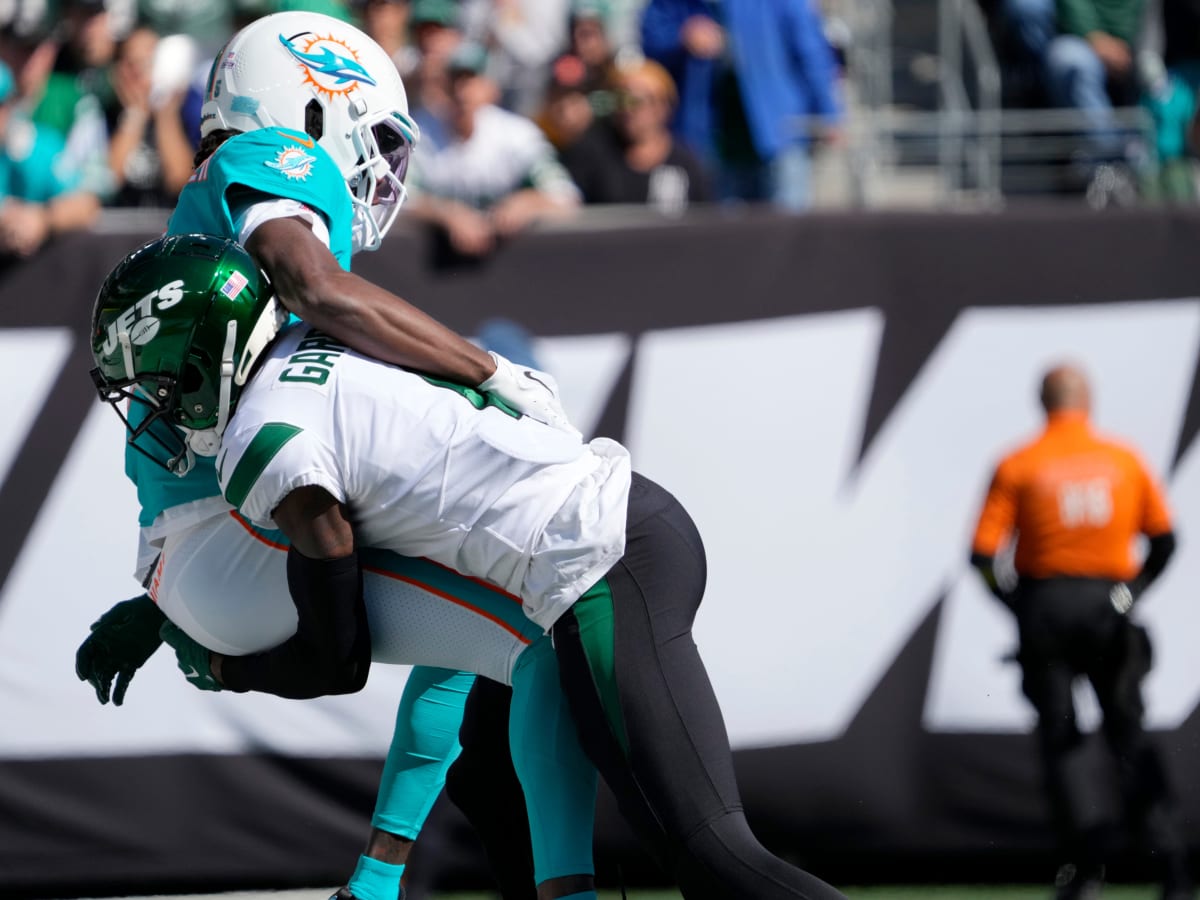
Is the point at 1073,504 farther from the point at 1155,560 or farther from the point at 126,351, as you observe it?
the point at 126,351

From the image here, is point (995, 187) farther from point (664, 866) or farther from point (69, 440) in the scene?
point (664, 866)

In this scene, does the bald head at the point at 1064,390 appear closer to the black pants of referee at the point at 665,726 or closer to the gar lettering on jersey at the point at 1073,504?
the gar lettering on jersey at the point at 1073,504

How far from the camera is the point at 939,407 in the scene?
5566mm

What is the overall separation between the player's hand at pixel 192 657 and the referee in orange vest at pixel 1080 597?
121 inches

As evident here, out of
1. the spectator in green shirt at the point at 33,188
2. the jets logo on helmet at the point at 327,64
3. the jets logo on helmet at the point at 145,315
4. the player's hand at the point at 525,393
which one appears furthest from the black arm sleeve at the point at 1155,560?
the jets logo on helmet at the point at 145,315

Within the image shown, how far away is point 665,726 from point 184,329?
0.93 meters

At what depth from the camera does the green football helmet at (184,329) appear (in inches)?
102

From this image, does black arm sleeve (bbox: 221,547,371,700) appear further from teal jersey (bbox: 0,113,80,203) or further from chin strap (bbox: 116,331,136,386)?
teal jersey (bbox: 0,113,80,203)

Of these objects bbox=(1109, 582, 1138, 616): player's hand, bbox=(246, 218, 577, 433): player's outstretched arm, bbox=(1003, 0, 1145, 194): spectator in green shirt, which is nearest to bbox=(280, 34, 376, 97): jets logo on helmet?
bbox=(246, 218, 577, 433): player's outstretched arm

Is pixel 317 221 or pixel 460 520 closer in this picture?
pixel 460 520

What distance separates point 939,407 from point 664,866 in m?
3.23

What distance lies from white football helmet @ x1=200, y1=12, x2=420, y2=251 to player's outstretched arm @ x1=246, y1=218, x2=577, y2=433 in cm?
33

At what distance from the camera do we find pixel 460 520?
255 cm

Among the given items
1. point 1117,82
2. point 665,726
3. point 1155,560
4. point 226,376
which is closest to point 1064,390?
point 1155,560
